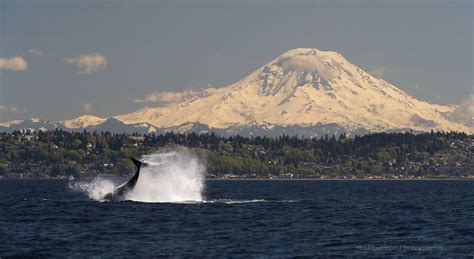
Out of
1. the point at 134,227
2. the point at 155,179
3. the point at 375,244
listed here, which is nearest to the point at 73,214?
the point at 134,227

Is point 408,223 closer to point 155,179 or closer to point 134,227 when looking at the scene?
point 134,227

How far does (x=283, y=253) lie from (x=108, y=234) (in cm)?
1880

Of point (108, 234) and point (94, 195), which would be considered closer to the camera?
point (108, 234)

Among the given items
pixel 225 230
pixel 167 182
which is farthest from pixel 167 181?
pixel 225 230

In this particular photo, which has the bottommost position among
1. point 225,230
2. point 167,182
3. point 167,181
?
point 225,230

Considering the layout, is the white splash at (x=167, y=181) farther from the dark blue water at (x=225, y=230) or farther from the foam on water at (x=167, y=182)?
the dark blue water at (x=225, y=230)

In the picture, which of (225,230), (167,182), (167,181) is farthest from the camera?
(167,182)

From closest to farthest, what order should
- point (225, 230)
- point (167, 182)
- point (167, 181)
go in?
point (225, 230)
point (167, 181)
point (167, 182)

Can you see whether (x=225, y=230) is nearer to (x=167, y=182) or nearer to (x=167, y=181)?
(x=167, y=181)

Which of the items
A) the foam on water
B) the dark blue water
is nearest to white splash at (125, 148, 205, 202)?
the foam on water

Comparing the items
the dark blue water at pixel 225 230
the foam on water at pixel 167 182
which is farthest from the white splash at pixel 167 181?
the dark blue water at pixel 225 230

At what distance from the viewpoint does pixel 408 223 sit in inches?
4245

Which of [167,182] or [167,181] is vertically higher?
[167,181]

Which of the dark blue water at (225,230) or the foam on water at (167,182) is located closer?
the dark blue water at (225,230)
